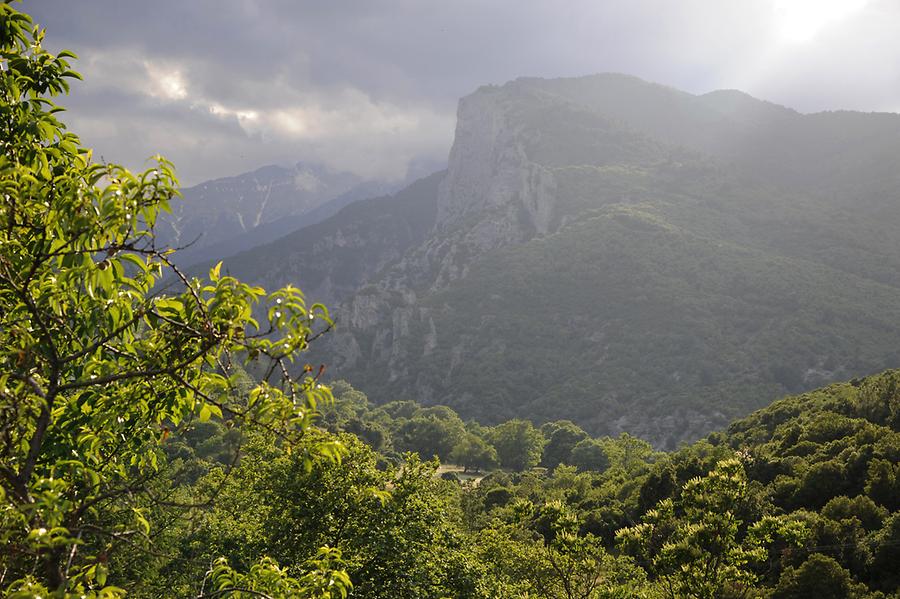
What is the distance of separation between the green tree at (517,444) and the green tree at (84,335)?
3754 inches

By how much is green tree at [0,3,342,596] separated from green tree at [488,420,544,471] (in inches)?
3754

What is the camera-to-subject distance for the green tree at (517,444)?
319 feet

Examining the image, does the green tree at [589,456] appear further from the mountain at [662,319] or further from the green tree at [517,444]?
the mountain at [662,319]

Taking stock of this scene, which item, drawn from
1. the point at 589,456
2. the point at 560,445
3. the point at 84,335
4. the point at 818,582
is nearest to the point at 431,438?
the point at 560,445

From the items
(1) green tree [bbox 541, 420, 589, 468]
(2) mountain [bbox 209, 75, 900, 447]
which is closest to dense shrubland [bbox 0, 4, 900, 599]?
(1) green tree [bbox 541, 420, 589, 468]

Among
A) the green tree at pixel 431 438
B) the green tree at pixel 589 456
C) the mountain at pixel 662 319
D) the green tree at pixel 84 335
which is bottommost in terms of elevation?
the green tree at pixel 431 438

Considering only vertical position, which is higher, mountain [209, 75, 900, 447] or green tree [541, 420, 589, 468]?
mountain [209, 75, 900, 447]

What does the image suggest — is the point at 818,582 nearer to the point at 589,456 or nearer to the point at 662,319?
the point at 589,456

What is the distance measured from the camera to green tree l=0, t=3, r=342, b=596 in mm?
3582

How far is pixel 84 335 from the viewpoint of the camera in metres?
4.25

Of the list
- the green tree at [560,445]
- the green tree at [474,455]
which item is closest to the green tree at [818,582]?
the green tree at [560,445]

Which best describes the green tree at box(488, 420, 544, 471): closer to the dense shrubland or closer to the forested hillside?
the forested hillside

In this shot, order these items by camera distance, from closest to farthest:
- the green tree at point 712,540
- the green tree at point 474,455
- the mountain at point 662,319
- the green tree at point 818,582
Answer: the green tree at point 712,540
the green tree at point 818,582
the green tree at point 474,455
the mountain at point 662,319

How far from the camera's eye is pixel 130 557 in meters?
17.4
